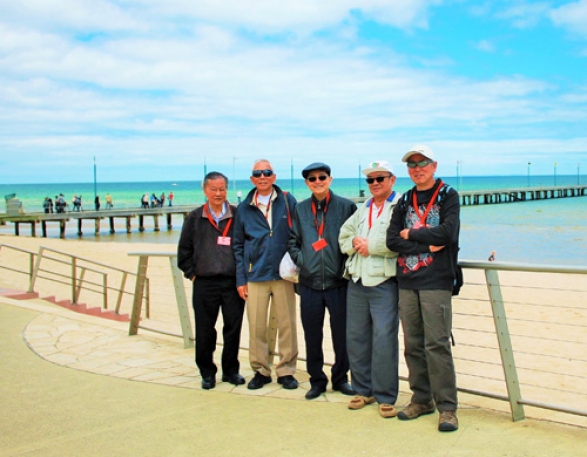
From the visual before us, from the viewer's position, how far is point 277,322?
4.70 metres

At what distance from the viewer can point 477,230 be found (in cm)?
4272

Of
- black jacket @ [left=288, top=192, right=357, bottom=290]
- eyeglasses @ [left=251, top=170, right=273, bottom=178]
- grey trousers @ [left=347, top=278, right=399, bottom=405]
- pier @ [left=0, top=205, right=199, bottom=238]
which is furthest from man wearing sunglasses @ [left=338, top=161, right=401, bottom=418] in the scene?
pier @ [left=0, top=205, right=199, bottom=238]

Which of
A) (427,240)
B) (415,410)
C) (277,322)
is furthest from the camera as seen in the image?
(277,322)

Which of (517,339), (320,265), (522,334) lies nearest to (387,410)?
(320,265)

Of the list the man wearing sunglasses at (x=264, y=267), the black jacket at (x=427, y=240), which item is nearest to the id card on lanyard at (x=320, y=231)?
→ the man wearing sunglasses at (x=264, y=267)

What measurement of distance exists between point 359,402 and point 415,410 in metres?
0.39

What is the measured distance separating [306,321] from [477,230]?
40.3m

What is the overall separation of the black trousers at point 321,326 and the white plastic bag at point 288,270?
0.11 meters

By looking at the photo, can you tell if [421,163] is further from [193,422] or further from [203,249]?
[193,422]

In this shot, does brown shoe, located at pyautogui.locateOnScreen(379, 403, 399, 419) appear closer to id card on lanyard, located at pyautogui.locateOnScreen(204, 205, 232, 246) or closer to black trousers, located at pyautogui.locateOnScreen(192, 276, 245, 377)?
black trousers, located at pyautogui.locateOnScreen(192, 276, 245, 377)

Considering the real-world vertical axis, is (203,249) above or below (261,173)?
below

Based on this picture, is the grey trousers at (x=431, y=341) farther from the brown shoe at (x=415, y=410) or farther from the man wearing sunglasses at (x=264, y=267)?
the man wearing sunglasses at (x=264, y=267)

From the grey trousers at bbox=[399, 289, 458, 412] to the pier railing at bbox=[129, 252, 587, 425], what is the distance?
0.13 m

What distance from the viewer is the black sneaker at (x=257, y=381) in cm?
462
